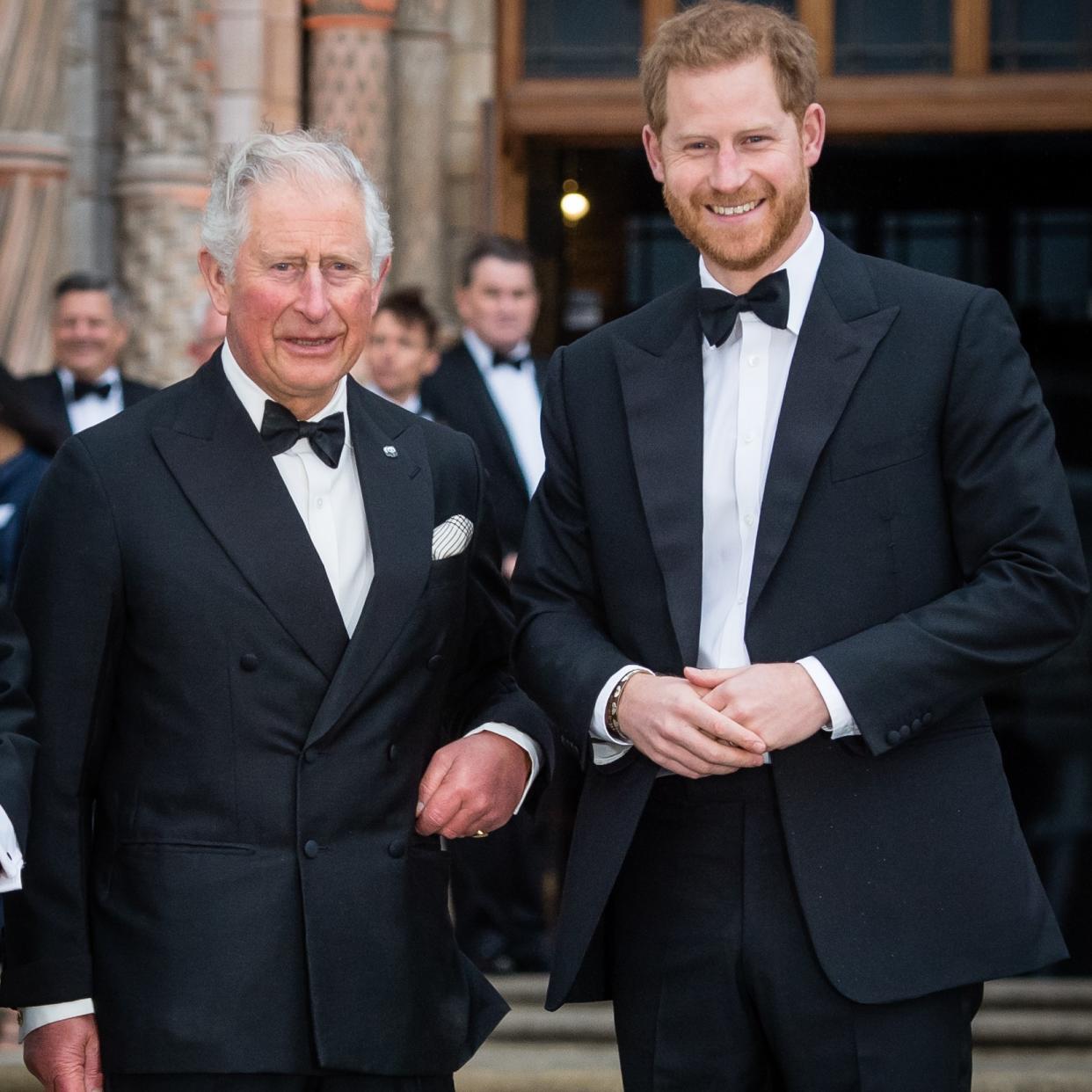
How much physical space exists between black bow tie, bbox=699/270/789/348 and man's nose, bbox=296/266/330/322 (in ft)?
1.77

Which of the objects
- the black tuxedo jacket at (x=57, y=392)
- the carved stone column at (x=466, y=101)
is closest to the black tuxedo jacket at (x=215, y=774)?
the black tuxedo jacket at (x=57, y=392)

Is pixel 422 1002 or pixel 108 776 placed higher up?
pixel 108 776

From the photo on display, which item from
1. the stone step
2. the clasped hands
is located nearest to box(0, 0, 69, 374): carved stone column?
the stone step

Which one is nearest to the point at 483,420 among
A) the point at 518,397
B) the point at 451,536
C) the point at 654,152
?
the point at 518,397

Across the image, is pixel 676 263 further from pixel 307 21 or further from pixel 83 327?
pixel 83 327

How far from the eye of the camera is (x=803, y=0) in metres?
8.23

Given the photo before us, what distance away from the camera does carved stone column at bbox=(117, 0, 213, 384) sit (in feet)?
24.7

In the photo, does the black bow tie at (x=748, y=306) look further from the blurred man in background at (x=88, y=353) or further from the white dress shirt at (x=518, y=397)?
the blurred man in background at (x=88, y=353)

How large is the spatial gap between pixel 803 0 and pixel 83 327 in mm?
3389

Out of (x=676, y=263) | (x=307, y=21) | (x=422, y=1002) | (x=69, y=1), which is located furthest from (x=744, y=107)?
(x=676, y=263)

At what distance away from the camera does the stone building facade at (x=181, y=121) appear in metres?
6.94

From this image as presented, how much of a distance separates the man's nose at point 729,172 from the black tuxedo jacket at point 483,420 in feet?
9.96

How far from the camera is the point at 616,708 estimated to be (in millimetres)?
2812

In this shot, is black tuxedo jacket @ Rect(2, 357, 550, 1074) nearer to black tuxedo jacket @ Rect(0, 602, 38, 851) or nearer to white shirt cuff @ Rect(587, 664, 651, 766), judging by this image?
black tuxedo jacket @ Rect(0, 602, 38, 851)
